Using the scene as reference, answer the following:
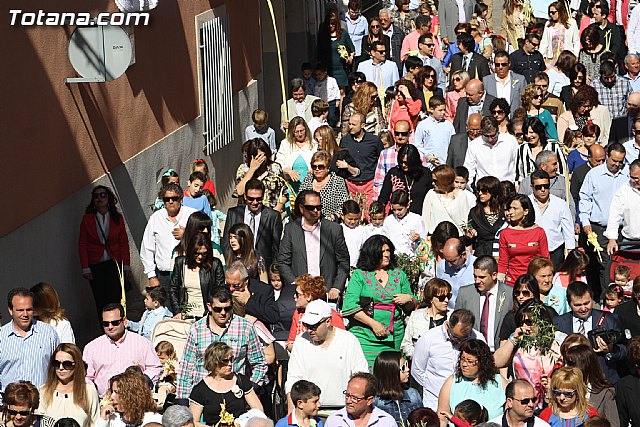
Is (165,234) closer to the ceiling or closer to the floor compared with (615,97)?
closer to the ceiling

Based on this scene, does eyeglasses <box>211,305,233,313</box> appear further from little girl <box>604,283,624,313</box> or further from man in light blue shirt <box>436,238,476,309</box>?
little girl <box>604,283,624,313</box>

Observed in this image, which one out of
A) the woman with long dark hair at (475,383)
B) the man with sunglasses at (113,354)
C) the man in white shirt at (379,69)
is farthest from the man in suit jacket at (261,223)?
the man in white shirt at (379,69)

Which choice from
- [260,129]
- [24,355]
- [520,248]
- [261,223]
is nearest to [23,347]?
[24,355]

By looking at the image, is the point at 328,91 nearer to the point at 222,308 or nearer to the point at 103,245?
the point at 103,245

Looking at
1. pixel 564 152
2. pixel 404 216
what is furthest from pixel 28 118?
pixel 564 152

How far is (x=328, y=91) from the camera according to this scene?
21.8 m

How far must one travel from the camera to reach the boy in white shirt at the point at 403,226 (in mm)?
13836

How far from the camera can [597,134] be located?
16.3 metres

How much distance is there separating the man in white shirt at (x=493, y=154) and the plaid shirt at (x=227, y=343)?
551 centimetres

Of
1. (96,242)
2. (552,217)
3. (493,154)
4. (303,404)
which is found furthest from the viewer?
(493,154)

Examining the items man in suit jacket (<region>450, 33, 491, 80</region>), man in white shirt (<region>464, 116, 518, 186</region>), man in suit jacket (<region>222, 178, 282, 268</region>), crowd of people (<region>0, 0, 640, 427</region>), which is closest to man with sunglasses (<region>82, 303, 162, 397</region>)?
crowd of people (<region>0, 0, 640, 427</region>)

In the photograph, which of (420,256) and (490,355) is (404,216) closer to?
(420,256)

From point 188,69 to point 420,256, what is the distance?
6.32m

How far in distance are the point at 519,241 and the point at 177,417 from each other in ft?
15.3
